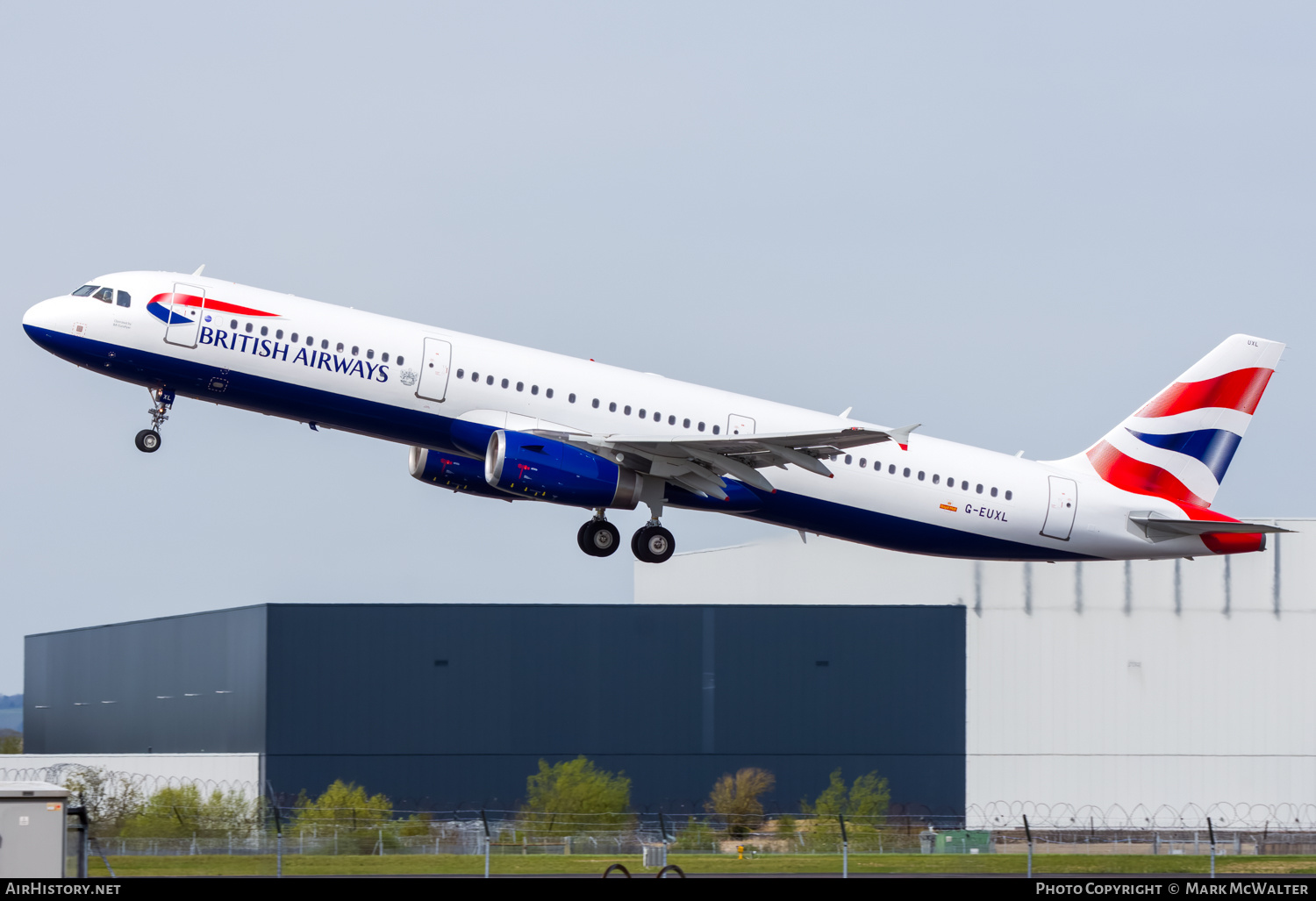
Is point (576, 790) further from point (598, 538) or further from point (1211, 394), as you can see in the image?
point (1211, 394)

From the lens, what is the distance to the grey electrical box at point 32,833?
21.8m

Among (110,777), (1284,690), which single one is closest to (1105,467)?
(1284,690)

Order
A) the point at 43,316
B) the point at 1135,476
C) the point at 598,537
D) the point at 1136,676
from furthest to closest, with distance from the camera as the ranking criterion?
the point at 1136,676, the point at 1135,476, the point at 598,537, the point at 43,316

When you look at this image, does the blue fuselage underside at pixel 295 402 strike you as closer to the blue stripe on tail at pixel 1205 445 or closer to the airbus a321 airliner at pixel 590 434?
the airbus a321 airliner at pixel 590 434

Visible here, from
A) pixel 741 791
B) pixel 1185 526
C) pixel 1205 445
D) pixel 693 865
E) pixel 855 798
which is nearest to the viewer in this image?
pixel 693 865

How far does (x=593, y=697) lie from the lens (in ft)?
210

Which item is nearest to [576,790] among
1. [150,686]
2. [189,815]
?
[189,815]

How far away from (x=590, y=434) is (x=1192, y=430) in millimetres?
18258

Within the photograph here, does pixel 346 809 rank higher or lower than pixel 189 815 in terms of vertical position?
lower

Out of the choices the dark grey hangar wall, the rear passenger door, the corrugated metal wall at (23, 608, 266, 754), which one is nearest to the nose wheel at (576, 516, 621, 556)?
the rear passenger door

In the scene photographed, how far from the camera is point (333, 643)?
2484 inches

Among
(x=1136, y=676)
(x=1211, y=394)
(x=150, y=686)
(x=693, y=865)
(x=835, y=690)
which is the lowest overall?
(x=693, y=865)

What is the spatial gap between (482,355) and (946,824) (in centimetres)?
3399

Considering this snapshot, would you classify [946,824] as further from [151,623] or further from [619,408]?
[151,623]
